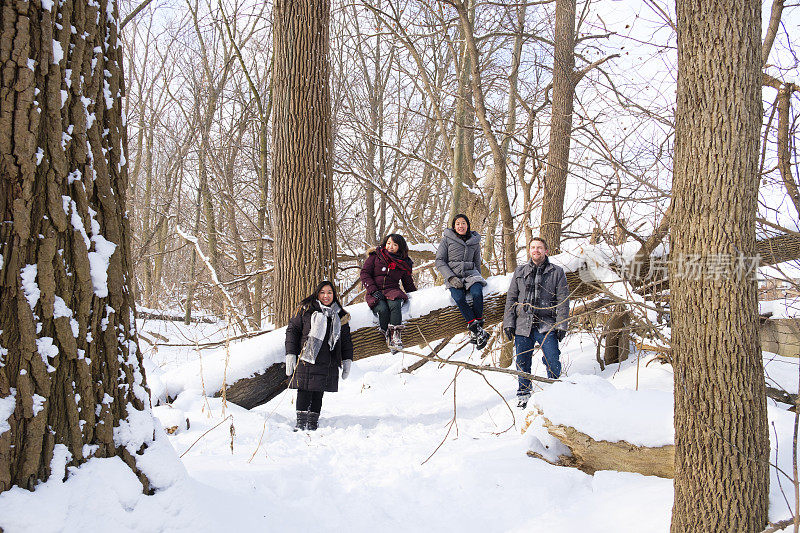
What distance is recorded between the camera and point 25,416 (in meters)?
1.78

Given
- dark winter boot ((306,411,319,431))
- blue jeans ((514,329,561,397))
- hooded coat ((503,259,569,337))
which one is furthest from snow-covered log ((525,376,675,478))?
dark winter boot ((306,411,319,431))

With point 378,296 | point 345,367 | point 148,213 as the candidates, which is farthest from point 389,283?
point 148,213

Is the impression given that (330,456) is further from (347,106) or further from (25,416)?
(347,106)

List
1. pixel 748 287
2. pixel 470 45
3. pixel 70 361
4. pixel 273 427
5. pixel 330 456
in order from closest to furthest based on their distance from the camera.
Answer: pixel 70 361, pixel 748 287, pixel 330 456, pixel 273 427, pixel 470 45

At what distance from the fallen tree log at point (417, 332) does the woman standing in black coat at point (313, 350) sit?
13.8 inches

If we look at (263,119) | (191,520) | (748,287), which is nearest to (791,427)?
(748,287)

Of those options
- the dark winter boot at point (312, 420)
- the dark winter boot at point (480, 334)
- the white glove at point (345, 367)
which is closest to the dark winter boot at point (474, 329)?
the dark winter boot at point (480, 334)

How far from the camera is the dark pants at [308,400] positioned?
466 centimetres

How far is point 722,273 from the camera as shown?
222 cm

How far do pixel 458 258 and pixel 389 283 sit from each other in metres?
0.85

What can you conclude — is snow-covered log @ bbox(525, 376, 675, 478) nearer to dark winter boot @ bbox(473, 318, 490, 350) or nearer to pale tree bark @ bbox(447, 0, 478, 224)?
dark winter boot @ bbox(473, 318, 490, 350)

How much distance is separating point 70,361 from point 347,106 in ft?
37.7

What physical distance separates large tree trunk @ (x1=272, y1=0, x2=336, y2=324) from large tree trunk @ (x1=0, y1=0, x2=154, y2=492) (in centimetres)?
288

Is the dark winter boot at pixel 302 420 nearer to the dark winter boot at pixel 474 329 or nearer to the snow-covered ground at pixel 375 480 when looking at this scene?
the snow-covered ground at pixel 375 480
